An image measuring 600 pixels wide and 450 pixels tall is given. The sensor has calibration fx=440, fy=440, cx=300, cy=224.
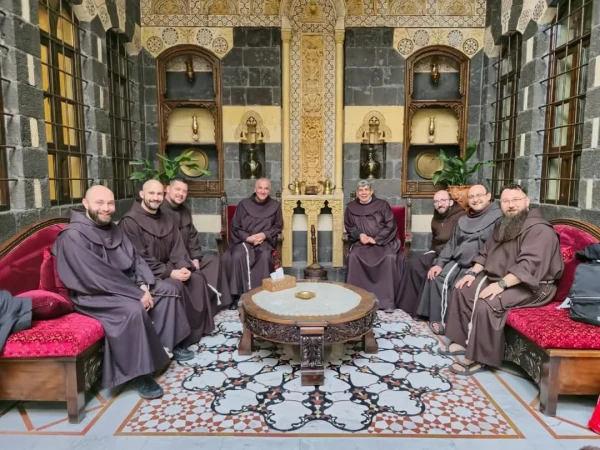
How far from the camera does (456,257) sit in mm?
4215

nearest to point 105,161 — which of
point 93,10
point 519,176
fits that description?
point 93,10

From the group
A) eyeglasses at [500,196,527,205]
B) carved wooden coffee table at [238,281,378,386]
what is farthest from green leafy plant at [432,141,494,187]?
carved wooden coffee table at [238,281,378,386]

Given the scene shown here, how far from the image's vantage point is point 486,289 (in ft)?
10.8

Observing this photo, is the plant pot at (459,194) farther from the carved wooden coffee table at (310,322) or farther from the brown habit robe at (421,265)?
the carved wooden coffee table at (310,322)

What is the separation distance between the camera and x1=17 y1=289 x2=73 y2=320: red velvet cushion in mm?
2756

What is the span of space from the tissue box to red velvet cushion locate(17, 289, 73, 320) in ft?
5.17

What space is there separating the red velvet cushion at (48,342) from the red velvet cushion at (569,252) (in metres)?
3.35

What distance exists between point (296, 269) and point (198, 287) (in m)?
2.20

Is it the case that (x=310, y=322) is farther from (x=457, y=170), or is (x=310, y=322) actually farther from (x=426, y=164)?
(x=426, y=164)

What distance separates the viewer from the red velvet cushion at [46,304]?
276 cm

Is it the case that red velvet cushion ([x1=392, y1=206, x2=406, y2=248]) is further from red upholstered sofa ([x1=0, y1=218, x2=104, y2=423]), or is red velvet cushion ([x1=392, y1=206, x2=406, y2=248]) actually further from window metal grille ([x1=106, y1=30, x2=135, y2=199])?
red upholstered sofa ([x1=0, y1=218, x2=104, y2=423])

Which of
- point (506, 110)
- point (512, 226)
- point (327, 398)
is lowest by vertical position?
point (327, 398)

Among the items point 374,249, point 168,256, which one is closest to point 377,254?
point 374,249

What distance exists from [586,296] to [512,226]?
2.87ft
